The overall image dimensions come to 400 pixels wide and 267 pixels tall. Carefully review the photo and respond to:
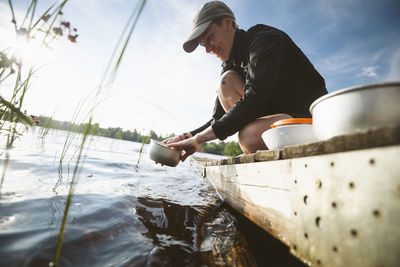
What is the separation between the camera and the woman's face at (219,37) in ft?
6.69

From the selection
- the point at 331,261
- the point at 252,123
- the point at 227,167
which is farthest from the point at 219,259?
the point at 252,123

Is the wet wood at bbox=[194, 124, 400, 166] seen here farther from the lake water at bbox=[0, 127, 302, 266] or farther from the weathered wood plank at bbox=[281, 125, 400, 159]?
the lake water at bbox=[0, 127, 302, 266]

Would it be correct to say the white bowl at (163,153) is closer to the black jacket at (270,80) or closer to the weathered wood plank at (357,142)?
the black jacket at (270,80)

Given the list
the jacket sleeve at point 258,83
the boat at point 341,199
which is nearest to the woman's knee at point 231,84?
the jacket sleeve at point 258,83

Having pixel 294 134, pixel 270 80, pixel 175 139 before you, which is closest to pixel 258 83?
pixel 270 80

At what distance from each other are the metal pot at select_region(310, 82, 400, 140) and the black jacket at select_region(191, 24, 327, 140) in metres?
A: 0.88

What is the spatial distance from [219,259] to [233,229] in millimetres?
400

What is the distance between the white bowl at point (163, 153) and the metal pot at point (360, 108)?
1.43 meters

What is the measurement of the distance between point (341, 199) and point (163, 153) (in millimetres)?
1554

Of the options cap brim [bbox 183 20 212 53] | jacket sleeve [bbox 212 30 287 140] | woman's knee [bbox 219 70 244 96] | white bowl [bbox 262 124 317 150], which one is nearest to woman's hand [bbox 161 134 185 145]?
woman's knee [bbox 219 70 244 96]

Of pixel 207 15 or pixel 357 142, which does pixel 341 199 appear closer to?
pixel 357 142

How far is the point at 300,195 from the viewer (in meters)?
0.73

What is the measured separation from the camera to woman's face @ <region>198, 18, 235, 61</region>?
80.3 inches

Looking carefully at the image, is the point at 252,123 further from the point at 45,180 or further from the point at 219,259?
the point at 45,180
